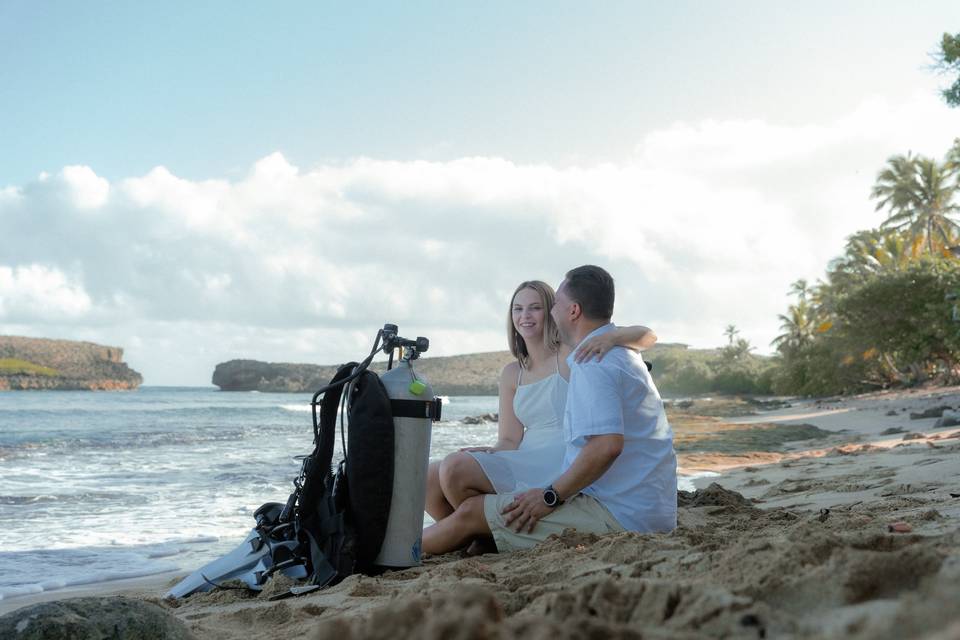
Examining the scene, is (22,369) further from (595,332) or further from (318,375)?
(595,332)

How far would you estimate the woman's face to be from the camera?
16.4ft

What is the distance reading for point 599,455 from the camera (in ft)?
12.1

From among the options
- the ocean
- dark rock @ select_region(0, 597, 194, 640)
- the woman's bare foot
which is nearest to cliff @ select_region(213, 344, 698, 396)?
the ocean

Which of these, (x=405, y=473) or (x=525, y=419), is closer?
(x=405, y=473)

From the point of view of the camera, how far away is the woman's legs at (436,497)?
4676 mm

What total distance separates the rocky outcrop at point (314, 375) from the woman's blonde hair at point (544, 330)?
250ft

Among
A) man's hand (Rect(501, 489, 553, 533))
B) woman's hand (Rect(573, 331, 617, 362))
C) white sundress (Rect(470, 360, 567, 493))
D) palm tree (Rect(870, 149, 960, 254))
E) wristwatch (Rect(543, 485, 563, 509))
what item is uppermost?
palm tree (Rect(870, 149, 960, 254))

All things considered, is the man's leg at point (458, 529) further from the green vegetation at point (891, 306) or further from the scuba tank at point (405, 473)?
the green vegetation at point (891, 306)

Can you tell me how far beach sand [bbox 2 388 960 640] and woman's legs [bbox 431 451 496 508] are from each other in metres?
0.37

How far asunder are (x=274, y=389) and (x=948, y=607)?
85900 millimetres

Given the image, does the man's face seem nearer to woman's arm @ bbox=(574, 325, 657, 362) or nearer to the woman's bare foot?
woman's arm @ bbox=(574, 325, 657, 362)

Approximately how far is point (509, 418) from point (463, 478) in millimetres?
802

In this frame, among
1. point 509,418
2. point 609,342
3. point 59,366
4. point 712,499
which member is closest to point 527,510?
point 609,342

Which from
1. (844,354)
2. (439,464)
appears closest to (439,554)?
(439,464)
